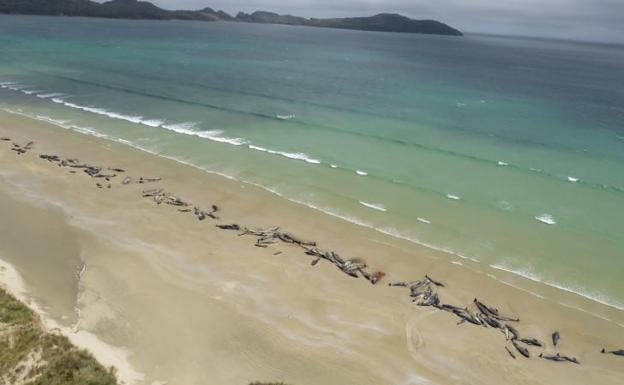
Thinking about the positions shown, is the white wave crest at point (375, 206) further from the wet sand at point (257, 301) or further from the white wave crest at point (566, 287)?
the white wave crest at point (566, 287)

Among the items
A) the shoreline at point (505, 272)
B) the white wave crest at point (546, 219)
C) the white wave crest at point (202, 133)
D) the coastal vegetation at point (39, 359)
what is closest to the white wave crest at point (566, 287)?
the shoreline at point (505, 272)

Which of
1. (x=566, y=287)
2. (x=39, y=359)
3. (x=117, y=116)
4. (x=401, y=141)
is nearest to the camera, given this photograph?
(x=39, y=359)

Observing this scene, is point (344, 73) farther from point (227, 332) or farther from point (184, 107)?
point (227, 332)

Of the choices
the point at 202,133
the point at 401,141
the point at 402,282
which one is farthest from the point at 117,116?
the point at 402,282

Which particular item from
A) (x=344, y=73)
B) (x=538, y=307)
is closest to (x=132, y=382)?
(x=538, y=307)

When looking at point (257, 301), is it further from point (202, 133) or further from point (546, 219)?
point (202, 133)

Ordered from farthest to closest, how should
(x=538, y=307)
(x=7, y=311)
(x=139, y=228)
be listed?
(x=139, y=228), (x=538, y=307), (x=7, y=311)
